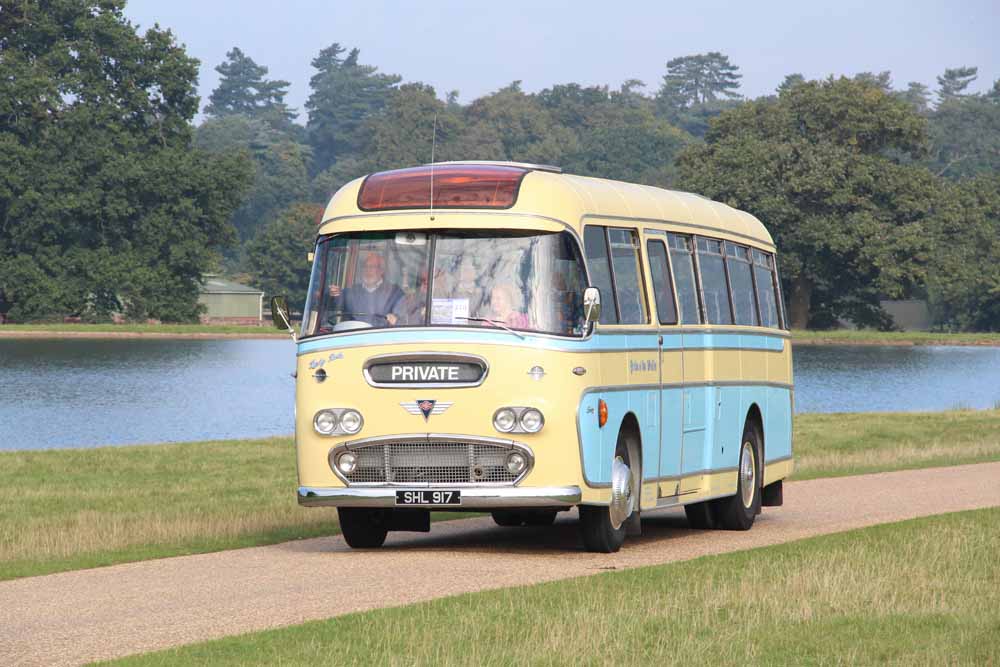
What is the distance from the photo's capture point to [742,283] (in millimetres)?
19969

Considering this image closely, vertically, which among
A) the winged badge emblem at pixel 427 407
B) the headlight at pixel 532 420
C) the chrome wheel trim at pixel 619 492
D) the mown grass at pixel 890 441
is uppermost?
the winged badge emblem at pixel 427 407

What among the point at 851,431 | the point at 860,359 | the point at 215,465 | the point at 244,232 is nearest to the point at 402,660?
the point at 215,465

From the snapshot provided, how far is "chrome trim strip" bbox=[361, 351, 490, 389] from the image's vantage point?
1483 cm

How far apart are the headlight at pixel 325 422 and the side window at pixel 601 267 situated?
2.31 meters

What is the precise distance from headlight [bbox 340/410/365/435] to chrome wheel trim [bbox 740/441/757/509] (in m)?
5.71

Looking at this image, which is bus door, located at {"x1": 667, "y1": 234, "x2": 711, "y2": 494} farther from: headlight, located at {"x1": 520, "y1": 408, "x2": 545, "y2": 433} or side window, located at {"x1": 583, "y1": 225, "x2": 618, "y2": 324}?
headlight, located at {"x1": 520, "y1": 408, "x2": 545, "y2": 433}

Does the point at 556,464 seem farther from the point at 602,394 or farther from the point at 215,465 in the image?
the point at 215,465

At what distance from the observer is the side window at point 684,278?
58.1ft

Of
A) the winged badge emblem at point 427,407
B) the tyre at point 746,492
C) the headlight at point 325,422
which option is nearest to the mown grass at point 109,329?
the tyre at point 746,492

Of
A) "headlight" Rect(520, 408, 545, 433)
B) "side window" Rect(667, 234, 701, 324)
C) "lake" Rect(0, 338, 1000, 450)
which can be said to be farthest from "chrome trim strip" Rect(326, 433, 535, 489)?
"lake" Rect(0, 338, 1000, 450)

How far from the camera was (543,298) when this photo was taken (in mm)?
15055

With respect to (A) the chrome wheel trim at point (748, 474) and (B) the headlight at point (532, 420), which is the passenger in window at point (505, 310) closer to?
(B) the headlight at point (532, 420)

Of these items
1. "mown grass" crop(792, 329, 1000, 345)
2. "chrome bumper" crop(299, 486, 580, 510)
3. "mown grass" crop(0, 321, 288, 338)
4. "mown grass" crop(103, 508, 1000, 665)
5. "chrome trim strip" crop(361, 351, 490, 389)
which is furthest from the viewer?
"mown grass" crop(792, 329, 1000, 345)

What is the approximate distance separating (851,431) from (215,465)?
16.0 m
